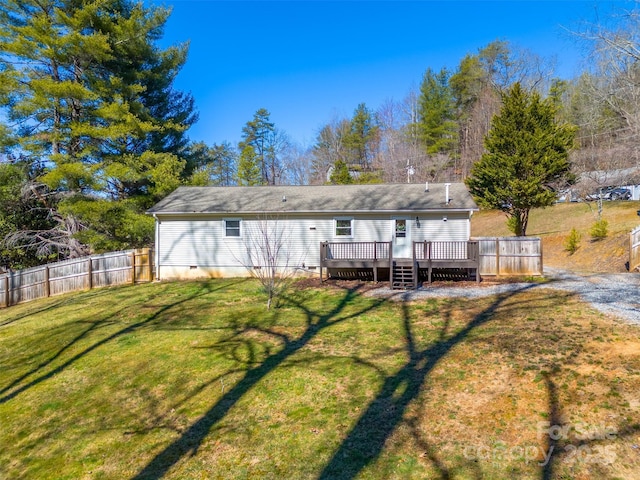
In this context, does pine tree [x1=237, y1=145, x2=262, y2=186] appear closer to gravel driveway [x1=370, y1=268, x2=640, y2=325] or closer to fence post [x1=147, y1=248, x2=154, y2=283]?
fence post [x1=147, y1=248, x2=154, y2=283]

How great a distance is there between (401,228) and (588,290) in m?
6.25

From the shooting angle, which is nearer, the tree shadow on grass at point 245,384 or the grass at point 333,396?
the grass at point 333,396

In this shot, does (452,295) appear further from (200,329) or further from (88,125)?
(88,125)

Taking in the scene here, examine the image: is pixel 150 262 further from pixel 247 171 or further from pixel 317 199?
pixel 247 171

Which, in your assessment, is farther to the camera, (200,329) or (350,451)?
(200,329)

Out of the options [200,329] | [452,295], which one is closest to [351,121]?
[452,295]

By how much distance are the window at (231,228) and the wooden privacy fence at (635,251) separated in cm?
1468

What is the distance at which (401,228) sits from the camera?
46.0 ft

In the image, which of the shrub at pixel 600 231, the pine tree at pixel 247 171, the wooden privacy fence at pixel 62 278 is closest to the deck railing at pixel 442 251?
the shrub at pixel 600 231

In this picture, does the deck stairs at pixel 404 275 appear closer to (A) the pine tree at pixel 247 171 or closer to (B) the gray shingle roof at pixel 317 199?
(B) the gray shingle roof at pixel 317 199

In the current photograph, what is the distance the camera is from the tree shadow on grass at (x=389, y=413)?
3.83m

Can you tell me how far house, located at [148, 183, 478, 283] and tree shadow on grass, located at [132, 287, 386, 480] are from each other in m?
4.22

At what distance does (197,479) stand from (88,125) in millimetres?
17938

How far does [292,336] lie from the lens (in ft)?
25.4
